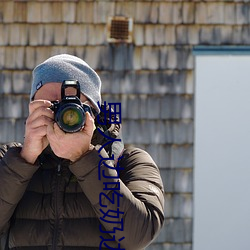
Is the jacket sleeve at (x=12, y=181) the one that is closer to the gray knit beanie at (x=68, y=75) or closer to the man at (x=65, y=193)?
the man at (x=65, y=193)

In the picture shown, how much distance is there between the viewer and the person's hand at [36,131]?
1680 mm

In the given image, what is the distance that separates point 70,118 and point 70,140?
0.17ft

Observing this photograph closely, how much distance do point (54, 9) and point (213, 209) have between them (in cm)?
215

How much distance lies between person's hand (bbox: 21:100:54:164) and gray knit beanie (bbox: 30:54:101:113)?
0.09 m

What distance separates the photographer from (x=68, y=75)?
178 cm

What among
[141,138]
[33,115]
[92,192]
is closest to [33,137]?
[33,115]

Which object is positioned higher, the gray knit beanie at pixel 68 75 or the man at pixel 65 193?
the gray knit beanie at pixel 68 75

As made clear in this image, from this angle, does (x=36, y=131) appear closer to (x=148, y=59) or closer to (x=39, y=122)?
(x=39, y=122)

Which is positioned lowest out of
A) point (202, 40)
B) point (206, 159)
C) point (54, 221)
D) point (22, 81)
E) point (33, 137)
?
point (54, 221)

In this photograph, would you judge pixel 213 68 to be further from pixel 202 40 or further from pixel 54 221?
pixel 54 221

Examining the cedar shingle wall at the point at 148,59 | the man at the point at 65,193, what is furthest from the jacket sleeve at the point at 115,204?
the cedar shingle wall at the point at 148,59

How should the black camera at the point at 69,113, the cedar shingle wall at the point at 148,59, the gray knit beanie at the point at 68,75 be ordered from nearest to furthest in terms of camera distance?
the black camera at the point at 69,113 → the gray knit beanie at the point at 68,75 → the cedar shingle wall at the point at 148,59

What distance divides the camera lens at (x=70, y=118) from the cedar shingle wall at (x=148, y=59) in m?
4.22

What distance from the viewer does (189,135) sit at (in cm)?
589
